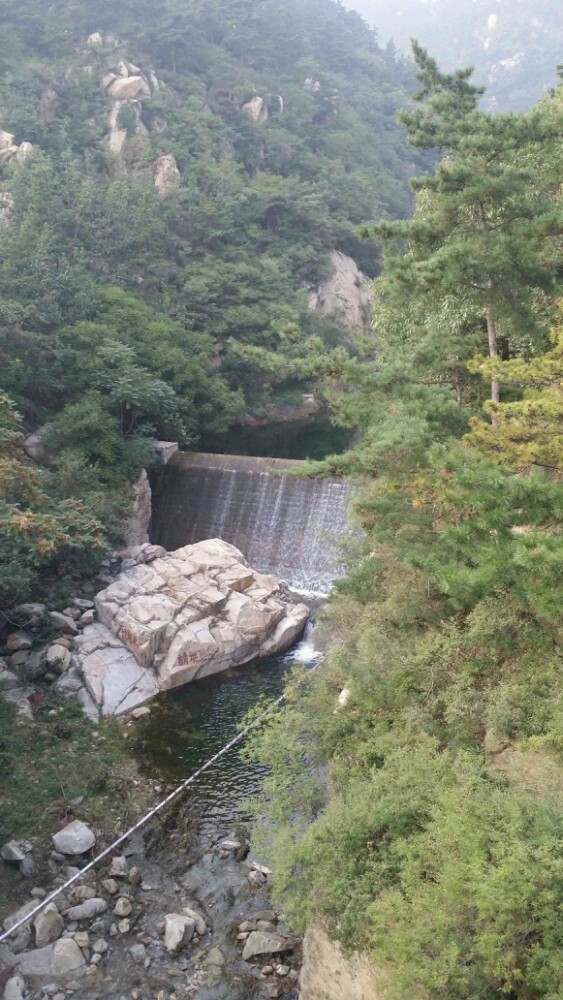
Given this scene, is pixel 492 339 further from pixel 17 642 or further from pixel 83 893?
pixel 17 642

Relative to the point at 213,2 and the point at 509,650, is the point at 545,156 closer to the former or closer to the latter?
the point at 509,650

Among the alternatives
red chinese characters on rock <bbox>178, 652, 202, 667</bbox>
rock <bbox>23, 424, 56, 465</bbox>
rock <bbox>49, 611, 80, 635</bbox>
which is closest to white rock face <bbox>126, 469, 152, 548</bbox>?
rock <bbox>23, 424, 56, 465</bbox>

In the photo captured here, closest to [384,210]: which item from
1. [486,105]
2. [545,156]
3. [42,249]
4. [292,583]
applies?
[42,249]

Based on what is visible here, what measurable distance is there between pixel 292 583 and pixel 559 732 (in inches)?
486

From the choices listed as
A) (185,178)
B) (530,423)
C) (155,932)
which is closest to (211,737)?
(155,932)

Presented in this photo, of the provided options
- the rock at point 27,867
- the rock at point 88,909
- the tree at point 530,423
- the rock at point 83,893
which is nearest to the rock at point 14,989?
the rock at point 88,909

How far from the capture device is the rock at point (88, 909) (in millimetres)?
→ 8688

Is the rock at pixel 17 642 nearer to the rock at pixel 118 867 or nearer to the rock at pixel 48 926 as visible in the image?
the rock at pixel 118 867

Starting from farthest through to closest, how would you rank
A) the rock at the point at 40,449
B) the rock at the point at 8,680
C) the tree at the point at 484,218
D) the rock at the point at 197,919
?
the rock at the point at 40,449 < the rock at the point at 8,680 < the rock at the point at 197,919 < the tree at the point at 484,218

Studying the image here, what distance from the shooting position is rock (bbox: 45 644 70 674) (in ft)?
45.4

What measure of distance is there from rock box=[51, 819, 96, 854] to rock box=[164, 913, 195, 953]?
5.97 ft

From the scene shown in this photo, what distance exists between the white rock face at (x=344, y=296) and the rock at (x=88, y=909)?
28324mm

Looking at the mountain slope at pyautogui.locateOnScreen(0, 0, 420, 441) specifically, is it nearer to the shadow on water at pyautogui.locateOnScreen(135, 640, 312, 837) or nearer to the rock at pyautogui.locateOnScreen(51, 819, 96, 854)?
the shadow on water at pyautogui.locateOnScreen(135, 640, 312, 837)

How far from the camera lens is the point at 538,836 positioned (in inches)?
191
